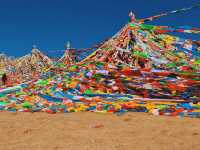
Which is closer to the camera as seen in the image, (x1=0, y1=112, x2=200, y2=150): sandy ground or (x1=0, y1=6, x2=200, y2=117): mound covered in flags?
(x1=0, y1=112, x2=200, y2=150): sandy ground

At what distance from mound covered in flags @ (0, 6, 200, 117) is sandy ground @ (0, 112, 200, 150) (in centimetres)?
108

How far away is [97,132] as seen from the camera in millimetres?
7926

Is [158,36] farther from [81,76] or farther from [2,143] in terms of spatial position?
[2,143]

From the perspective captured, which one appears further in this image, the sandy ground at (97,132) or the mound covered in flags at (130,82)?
the mound covered in flags at (130,82)

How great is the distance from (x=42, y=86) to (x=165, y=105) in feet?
17.0

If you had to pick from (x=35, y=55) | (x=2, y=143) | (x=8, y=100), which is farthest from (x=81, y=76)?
(x=35, y=55)

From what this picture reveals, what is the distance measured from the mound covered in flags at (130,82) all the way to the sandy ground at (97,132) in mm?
1075

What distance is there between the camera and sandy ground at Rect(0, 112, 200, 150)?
6.77 m

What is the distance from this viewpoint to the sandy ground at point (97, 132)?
6.77 meters

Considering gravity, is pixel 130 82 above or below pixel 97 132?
above

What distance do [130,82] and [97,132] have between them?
5299 mm

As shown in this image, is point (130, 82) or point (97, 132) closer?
point (97, 132)

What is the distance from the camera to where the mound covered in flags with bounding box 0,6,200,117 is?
11469 mm

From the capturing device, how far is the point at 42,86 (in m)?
14.4
